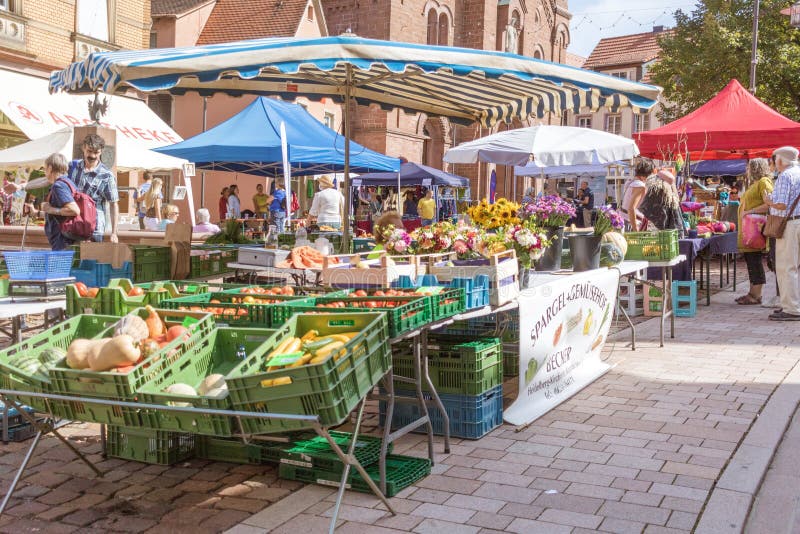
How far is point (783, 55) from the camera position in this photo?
95.8 feet

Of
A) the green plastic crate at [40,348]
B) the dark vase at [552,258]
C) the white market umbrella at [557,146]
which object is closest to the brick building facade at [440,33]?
the white market umbrella at [557,146]

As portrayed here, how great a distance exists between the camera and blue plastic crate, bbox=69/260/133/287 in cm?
639

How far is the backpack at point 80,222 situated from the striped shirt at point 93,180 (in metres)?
0.38

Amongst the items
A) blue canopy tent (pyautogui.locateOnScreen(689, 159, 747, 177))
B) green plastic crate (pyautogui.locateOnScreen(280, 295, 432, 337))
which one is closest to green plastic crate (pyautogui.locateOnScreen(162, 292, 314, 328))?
green plastic crate (pyautogui.locateOnScreen(280, 295, 432, 337))

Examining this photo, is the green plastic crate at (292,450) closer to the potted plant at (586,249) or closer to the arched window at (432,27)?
the potted plant at (586,249)

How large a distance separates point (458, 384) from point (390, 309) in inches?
54.3

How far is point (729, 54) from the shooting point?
30.2m

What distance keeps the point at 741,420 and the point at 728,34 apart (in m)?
27.3

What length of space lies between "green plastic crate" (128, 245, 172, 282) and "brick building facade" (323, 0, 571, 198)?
24977 mm

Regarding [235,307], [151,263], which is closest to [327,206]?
[151,263]

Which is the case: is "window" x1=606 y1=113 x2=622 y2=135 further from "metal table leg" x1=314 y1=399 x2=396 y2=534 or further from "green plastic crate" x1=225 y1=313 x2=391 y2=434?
"green plastic crate" x1=225 y1=313 x2=391 y2=434

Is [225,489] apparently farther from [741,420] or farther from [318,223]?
[318,223]

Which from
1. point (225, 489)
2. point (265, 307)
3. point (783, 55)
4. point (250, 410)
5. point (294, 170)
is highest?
point (783, 55)

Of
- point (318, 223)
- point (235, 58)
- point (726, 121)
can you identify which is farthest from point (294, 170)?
point (235, 58)
